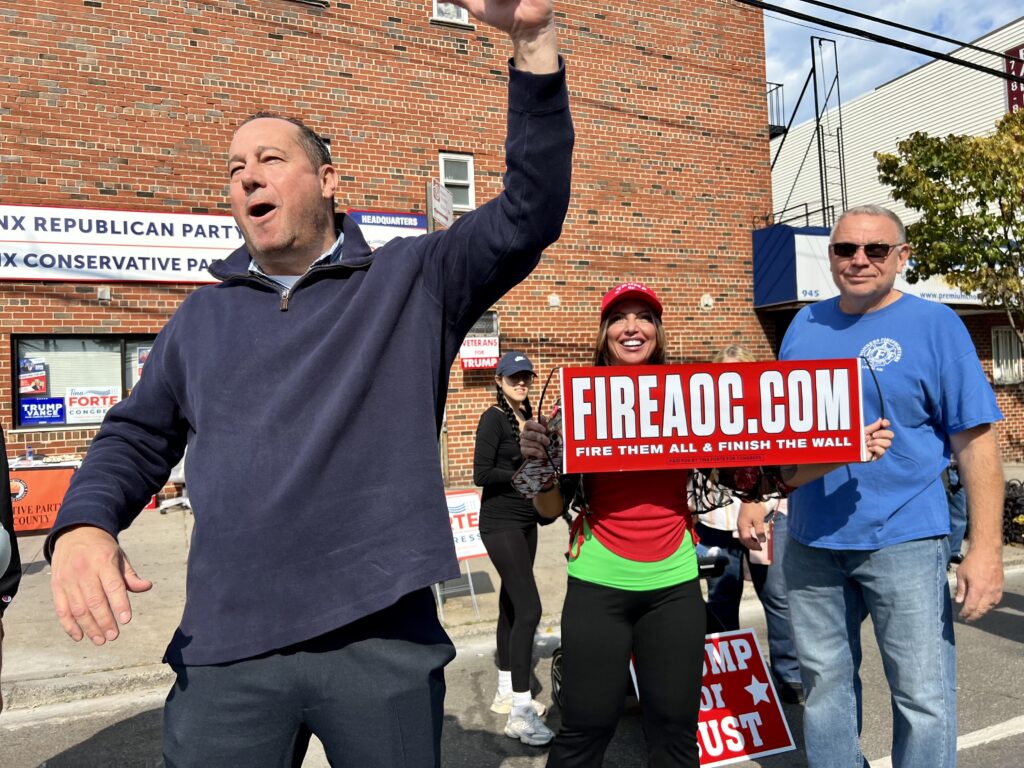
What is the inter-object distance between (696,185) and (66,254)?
1007cm

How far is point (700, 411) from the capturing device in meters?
2.31

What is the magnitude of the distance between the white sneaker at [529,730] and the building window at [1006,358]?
53.9ft

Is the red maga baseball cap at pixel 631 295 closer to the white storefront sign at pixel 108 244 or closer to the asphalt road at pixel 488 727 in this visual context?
the asphalt road at pixel 488 727

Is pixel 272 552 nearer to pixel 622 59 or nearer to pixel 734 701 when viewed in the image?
pixel 734 701

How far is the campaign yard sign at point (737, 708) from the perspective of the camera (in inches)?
136

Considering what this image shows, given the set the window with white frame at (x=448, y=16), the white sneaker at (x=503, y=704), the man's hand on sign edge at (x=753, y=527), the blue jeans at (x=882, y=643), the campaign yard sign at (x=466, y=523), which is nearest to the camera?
the blue jeans at (x=882, y=643)

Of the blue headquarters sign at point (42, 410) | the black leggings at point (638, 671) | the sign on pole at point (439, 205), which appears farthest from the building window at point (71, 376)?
the black leggings at point (638, 671)

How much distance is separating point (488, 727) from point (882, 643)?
224 centimetres

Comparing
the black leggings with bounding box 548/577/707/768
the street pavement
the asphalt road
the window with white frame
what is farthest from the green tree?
the black leggings with bounding box 548/577/707/768

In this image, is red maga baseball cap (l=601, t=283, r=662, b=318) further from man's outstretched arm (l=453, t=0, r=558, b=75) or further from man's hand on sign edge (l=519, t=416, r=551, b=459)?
man's outstretched arm (l=453, t=0, r=558, b=75)

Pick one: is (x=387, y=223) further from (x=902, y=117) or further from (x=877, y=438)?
(x=902, y=117)

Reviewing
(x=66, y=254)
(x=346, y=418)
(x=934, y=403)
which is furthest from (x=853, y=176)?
(x=346, y=418)

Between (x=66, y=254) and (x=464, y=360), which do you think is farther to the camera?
(x=464, y=360)

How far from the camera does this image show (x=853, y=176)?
25.1m
